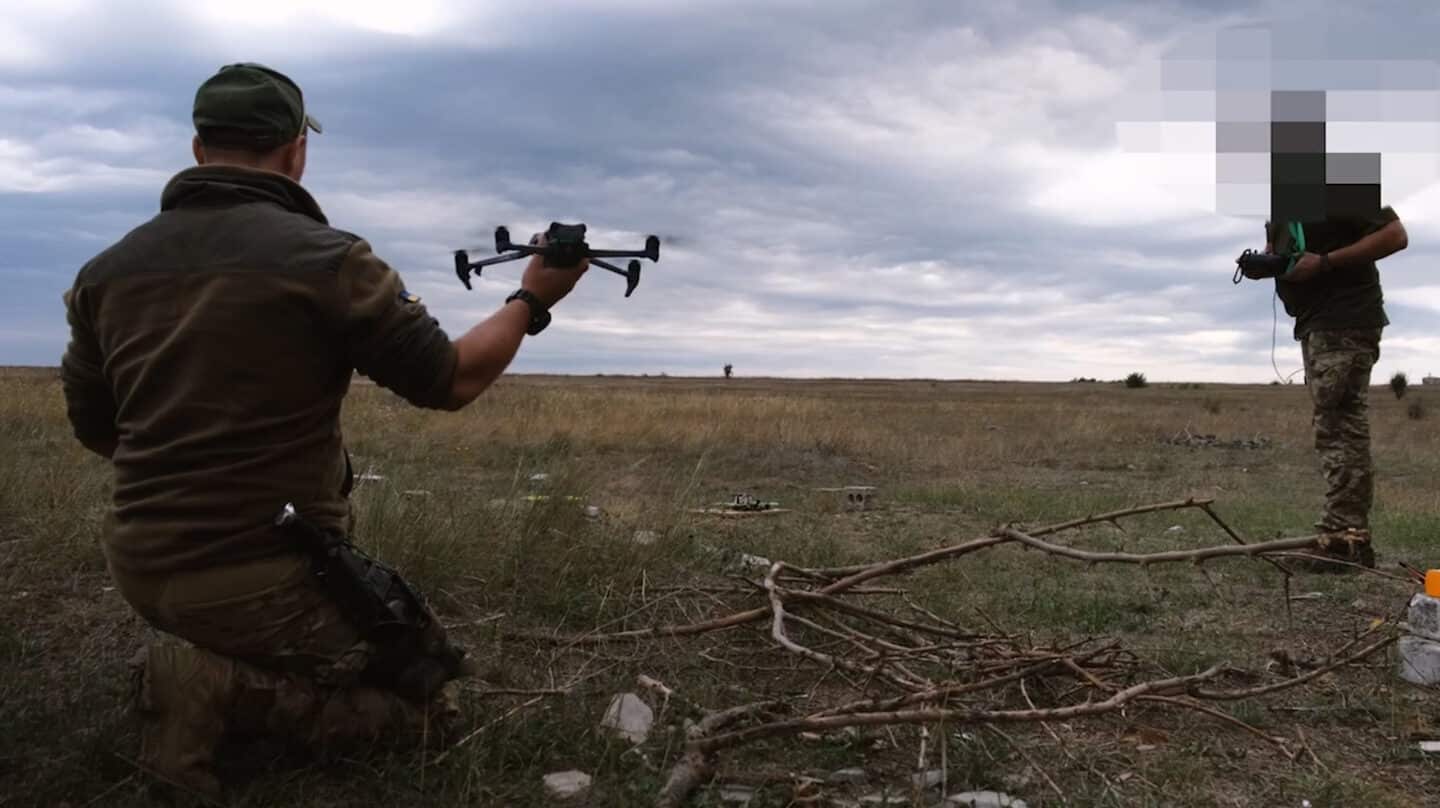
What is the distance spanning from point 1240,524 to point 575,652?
5.36 meters

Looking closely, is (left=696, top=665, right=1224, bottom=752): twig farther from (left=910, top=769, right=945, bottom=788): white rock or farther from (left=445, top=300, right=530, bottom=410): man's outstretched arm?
(left=445, top=300, right=530, bottom=410): man's outstretched arm

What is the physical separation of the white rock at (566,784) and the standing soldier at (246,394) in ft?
1.54

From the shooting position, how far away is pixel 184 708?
7.06 ft

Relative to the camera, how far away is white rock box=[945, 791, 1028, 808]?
2.31 m

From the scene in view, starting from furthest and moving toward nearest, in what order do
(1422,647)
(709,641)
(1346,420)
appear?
1. (1346,420)
2. (709,641)
3. (1422,647)

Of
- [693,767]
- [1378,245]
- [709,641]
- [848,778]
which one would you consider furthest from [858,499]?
[693,767]

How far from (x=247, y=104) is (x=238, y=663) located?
3.94ft

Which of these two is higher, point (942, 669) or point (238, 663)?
point (238, 663)

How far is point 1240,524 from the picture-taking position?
6871 mm

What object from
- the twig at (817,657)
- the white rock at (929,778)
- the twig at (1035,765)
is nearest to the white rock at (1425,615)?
the twig at (1035,765)

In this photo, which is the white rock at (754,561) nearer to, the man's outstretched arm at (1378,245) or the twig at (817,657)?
the twig at (817,657)

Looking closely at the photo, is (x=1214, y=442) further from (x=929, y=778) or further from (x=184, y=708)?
(x=184, y=708)

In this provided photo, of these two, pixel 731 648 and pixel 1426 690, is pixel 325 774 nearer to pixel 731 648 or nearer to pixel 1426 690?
pixel 731 648

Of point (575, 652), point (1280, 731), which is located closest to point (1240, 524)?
point (1280, 731)
